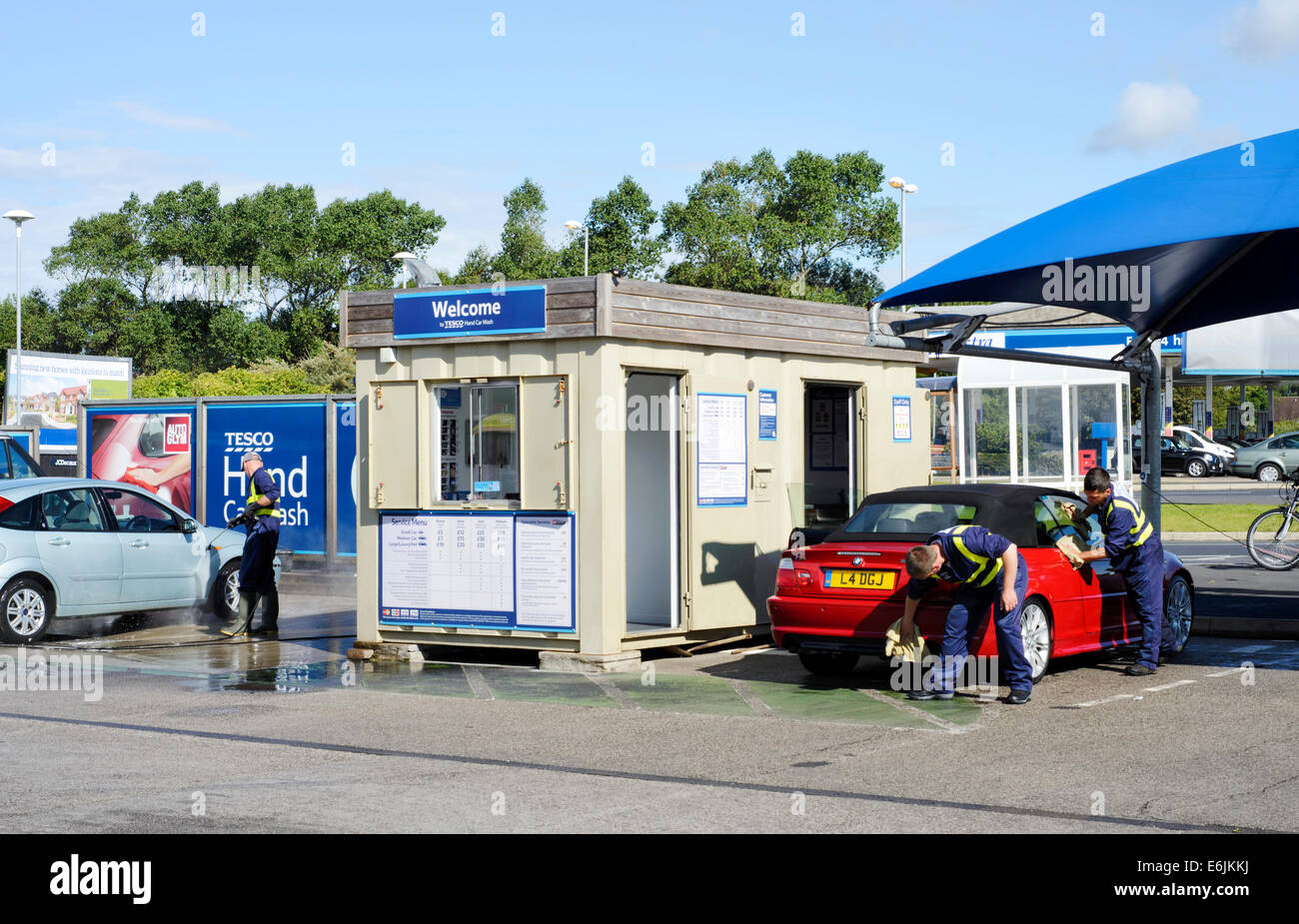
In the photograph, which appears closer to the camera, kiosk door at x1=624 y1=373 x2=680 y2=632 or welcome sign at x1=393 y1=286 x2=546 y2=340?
welcome sign at x1=393 y1=286 x2=546 y2=340

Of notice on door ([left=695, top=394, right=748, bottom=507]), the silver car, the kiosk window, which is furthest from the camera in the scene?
the silver car

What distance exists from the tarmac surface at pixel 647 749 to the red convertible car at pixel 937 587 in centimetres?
39

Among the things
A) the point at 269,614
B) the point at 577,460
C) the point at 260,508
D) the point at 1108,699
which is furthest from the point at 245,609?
the point at 1108,699

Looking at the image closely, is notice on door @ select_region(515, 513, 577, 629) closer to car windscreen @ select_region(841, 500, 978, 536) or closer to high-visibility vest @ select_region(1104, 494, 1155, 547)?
car windscreen @ select_region(841, 500, 978, 536)

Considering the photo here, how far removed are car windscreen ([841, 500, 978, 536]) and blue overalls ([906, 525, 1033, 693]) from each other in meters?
0.78

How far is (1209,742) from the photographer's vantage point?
27.7 feet

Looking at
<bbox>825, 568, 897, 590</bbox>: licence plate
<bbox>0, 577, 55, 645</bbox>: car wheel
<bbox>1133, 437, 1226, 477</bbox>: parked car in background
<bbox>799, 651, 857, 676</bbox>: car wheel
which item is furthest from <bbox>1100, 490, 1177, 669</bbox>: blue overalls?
<bbox>1133, 437, 1226, 477</bbox>: parked car in background

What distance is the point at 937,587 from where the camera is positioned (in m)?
10.1

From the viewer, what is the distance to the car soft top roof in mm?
10711

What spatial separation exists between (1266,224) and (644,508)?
230 inches

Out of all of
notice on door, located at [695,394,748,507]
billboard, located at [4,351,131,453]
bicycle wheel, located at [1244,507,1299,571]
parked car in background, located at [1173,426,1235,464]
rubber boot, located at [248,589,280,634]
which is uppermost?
billboard, located at [4,351,131,453]

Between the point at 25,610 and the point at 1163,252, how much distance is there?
1115cm

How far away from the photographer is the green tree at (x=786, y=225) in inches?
2293
